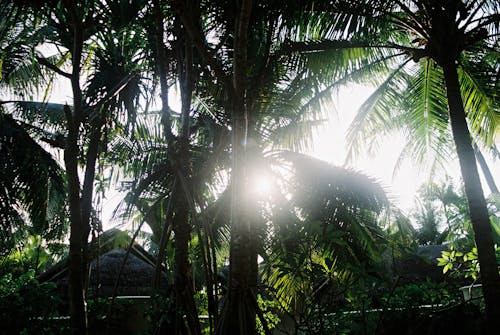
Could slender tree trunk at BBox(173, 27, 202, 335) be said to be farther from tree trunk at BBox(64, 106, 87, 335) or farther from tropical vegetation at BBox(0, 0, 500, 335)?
tree trunk at BBox(64, 106, 87, 335)

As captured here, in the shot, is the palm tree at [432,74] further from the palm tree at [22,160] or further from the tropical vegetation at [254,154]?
the palm tree at [22,160]

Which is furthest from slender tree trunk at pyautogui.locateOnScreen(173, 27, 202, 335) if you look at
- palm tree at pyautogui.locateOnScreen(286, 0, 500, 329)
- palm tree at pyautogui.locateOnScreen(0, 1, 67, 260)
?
palm tree at pyautogui.locateOnScreen(0, 1, 67, 260)

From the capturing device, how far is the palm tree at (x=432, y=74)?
14.8 ft

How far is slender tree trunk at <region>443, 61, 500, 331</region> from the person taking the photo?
3.94 m

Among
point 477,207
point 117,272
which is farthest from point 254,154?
point 117,272

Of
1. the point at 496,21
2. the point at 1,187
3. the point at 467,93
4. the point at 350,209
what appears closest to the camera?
the point at 496,21

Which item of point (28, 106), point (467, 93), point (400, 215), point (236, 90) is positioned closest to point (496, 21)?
point (467, 93)

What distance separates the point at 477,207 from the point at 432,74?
3324 mm

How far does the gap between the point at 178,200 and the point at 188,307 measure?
0.77m

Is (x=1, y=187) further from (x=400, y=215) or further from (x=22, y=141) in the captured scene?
(x=400, y=215)

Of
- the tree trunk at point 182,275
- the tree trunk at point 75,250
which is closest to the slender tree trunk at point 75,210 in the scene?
the tree trunk at point 75,250

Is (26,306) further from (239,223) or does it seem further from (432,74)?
(432,74)

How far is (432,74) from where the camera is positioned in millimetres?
6910

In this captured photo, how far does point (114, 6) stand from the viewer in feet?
6.92
